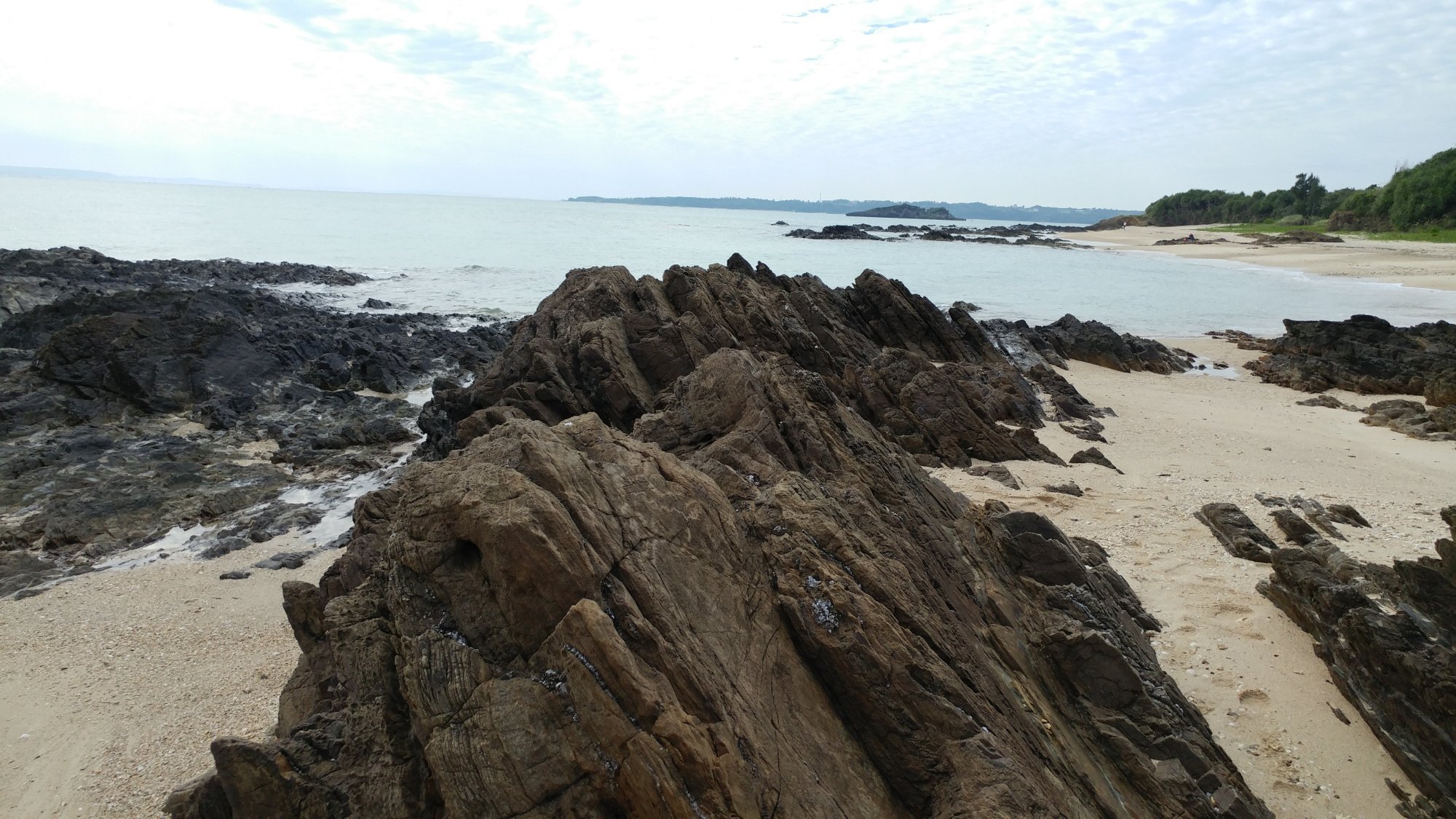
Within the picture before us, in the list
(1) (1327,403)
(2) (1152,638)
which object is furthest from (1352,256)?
(2) (1152,638)

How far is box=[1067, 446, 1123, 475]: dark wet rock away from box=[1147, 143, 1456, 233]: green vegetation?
8074 centimetres

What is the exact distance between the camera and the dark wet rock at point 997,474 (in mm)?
14820

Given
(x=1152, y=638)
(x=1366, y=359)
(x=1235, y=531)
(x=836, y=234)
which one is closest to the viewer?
(x=1152, y=638)

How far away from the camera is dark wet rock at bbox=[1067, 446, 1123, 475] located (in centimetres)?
1669

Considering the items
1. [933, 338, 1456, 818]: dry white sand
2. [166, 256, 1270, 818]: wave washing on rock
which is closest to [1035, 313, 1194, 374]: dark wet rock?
[933, 338, 1456, 818]: dry white sand

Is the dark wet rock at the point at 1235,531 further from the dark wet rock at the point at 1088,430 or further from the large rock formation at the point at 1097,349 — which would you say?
the large rock formation at the point at 1097,349

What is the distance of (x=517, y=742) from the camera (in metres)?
4.42

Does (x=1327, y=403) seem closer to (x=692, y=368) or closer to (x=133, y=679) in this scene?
(x=692, y=368)

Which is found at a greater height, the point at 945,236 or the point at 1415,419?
the point at 945,236

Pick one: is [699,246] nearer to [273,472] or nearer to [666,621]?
[273,472]

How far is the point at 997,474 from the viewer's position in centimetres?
1528

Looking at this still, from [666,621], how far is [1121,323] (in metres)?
42.7

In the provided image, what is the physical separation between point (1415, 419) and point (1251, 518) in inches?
476

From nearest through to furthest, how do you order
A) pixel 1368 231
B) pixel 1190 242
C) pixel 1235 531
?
pixel 1235 531 < pixel 1368 231 < pixel 1190 242
